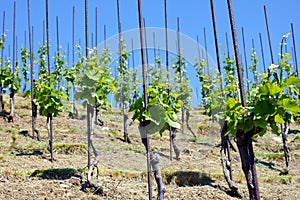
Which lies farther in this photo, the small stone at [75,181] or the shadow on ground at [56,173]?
the shadow on ground at [56,173]

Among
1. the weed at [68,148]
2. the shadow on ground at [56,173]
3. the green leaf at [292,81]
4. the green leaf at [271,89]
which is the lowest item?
the shadow on ground at [56,173]

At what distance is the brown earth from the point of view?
26.7 feet

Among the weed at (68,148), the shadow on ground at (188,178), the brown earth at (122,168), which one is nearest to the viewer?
the brown earth at (122,168)

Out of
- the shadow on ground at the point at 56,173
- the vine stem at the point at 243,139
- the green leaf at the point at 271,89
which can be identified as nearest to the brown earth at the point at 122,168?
the shadow on ground at the point at 56,173

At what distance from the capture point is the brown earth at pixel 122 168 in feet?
26.7

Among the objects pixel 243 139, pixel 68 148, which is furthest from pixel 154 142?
pixel 243 139

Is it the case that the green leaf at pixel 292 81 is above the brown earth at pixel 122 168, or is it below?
above

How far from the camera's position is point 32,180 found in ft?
27.9

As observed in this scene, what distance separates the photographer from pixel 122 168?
10625mm

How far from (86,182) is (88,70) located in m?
2.40

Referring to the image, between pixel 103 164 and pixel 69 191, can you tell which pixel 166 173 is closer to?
pixel 103 164

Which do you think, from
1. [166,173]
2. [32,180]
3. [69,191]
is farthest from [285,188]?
[32,180]

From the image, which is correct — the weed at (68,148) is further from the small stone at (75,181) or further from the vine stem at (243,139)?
the vine stem at (243,139)

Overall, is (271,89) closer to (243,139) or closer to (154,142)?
(243,139)
